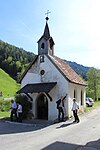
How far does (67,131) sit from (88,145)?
4032 mm

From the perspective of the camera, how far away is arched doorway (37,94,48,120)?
24.6 m

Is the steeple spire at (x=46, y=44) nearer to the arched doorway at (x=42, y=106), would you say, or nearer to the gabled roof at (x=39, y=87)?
the gabled roof at (x=39, y=87)

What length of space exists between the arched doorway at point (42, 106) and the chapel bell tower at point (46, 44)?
4.52 meters

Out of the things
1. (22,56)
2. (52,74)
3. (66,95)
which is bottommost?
(66,95)

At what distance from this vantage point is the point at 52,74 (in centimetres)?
2441

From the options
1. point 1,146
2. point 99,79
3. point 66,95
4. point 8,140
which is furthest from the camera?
point 99,79

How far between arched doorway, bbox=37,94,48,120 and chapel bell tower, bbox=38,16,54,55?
4.52m

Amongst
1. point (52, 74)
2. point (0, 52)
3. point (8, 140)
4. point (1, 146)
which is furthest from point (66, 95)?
point (0, 52)

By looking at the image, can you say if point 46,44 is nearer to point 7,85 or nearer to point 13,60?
point 7,85

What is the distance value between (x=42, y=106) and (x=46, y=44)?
633 cm

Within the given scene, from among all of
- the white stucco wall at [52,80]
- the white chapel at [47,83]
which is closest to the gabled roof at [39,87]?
the white chapel at [47,83]

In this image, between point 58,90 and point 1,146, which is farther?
point 58,90

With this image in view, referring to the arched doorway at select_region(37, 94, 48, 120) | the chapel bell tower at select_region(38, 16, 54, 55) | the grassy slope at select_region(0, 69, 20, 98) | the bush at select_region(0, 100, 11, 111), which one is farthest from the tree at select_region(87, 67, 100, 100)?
the grassy slope at select_region(0, 69, 20, 98)

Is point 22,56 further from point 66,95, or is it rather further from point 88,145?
point 88,145
